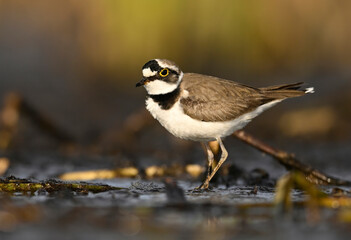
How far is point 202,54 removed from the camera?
14.6 meters

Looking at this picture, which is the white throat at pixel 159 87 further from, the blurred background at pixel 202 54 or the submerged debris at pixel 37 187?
the blurred background at pixel 202 54

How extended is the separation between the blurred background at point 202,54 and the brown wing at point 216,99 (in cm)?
426

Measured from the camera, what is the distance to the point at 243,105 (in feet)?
23.7

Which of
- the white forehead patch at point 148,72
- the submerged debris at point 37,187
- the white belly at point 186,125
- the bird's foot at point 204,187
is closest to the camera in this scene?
the submerged debris at point 37,187

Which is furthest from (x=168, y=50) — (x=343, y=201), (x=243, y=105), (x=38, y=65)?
(x=343, y=201)

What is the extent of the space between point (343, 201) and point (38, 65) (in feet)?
43.4

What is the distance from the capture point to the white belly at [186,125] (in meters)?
6.79

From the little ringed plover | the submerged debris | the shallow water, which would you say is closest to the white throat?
the little ringed plover

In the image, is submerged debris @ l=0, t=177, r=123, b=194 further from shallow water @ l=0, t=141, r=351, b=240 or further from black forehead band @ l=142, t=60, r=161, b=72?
black forehead band @ l=142, t=60, r=161, b=72

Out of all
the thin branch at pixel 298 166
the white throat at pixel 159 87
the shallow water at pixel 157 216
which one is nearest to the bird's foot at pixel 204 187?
the shallow water at pixel 157 216

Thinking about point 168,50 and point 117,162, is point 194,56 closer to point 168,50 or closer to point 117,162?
point 168,50

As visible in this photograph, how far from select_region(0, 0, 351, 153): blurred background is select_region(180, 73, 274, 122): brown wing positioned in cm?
426

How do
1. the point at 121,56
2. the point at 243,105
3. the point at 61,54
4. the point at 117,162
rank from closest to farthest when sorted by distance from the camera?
the point at 243,105, the point at 117,162, the point at 121,56, the point at 61,54

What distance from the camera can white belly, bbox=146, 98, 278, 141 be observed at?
22.3ft
